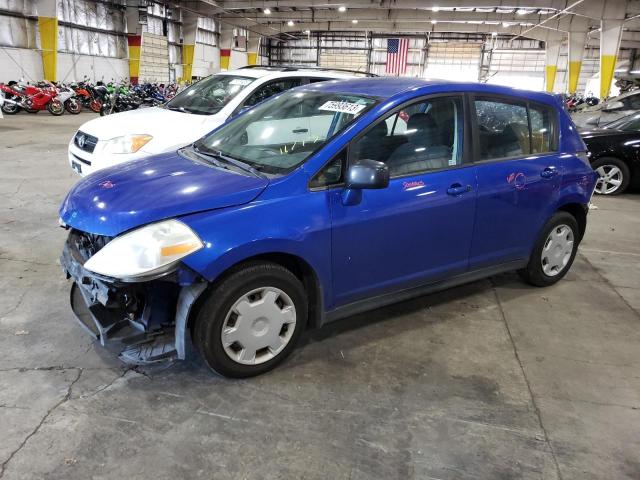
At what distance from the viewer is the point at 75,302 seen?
2783 millimetres

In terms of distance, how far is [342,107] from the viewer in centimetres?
295

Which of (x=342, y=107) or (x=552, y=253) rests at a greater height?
(x=342, y=107)

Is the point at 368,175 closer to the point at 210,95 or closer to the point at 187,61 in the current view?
the point at 210,95

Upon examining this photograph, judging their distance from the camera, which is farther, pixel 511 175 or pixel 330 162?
pixel 511 175

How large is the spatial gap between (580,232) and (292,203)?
279cm

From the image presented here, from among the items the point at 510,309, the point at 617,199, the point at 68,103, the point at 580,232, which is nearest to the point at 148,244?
the point at 510,309

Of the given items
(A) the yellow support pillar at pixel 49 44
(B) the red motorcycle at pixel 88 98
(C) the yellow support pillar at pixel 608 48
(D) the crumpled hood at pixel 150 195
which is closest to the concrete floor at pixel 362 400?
(D) the crumpled hood at pixel 150 195

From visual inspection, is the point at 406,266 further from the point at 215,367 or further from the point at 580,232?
the point at 580,232

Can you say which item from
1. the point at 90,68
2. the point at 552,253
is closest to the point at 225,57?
the point at 90,68

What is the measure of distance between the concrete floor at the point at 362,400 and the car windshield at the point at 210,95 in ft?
10.0

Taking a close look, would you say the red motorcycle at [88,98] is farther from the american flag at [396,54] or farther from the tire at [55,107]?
the american flag at [396,54]

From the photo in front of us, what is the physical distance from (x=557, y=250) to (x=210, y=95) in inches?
180

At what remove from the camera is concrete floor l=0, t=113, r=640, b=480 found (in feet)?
6.84

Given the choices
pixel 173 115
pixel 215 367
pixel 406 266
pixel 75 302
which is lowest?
pixel 215 367
